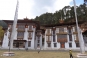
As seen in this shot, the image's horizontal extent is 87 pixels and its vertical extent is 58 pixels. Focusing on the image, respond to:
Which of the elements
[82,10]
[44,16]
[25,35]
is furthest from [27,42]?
[82,10]

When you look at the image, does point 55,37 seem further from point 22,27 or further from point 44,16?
point 44,16

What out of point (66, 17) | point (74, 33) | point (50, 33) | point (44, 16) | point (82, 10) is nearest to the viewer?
point (74, 33)

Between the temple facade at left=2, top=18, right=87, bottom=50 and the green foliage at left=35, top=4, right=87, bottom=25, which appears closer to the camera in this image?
the temple facade at left=2, top=18, right=87, bottom=50

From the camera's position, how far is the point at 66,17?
208 ft

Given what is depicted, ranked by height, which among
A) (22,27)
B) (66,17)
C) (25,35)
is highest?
(66,17)

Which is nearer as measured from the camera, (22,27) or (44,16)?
(22,27)

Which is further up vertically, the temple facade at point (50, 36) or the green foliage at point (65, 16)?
the green foliage at point (65, 16)

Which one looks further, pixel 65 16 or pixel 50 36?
pixel 65 16

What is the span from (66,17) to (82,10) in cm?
1006

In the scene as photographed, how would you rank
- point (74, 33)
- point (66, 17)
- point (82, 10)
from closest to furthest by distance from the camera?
point (74, 33)
point (82, 10)
point (66, 17)

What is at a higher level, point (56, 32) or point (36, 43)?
point (56, 32)

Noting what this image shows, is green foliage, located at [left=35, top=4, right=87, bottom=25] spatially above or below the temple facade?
above

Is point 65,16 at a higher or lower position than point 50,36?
Result: higher

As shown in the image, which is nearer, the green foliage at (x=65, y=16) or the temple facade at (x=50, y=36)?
the temple facade at (x=50, y=36)
